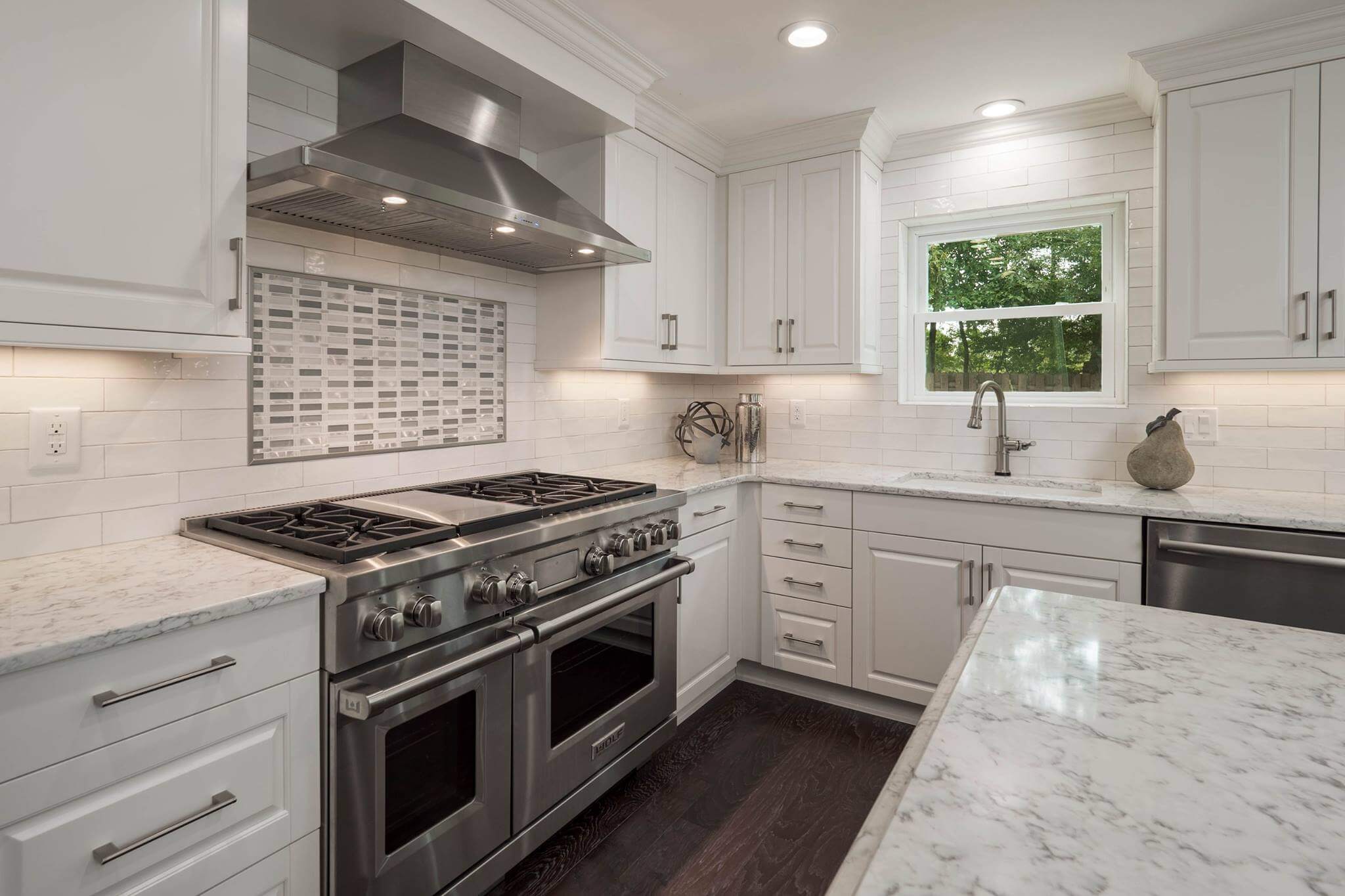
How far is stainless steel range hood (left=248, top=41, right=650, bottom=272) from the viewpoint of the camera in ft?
5.43

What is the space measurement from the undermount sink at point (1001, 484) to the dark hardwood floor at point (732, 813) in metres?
0.96

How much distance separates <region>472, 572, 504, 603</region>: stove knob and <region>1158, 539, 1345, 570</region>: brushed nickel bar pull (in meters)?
2.04

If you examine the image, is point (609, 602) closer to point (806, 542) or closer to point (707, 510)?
point (707, 510)

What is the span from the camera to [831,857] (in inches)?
79.3

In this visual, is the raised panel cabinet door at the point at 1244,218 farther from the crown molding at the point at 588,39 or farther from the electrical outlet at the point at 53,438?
the electrical outlet at the point at 53,438

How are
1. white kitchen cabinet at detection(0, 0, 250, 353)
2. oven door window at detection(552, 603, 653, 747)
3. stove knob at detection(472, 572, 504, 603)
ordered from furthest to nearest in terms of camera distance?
1. oven door window at detection(552, 603, 653, 747)
2. stove knob at detection(472, 572, 504, 603)
3. white kitchen cabinet at detection(0, 0, 250, 353)

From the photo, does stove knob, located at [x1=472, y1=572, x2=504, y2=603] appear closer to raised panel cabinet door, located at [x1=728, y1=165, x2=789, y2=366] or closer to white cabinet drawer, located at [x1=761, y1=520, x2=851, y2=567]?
white cabinet drawer, located at [x1=761, y1=520, x2=851, y2=567]

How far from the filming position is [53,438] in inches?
62.7

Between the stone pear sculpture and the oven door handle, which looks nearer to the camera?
the oven door handle

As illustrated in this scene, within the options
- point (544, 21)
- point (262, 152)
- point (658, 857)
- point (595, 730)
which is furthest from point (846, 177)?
point (658, 857)

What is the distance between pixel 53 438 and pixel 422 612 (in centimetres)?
92

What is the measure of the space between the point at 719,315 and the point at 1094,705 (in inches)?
112

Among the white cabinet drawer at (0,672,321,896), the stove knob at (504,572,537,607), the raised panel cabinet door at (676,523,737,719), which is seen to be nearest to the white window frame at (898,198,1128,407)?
the raised panel cabinet door at (676,523,737,719)

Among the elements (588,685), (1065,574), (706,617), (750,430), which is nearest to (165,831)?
(588,685)
